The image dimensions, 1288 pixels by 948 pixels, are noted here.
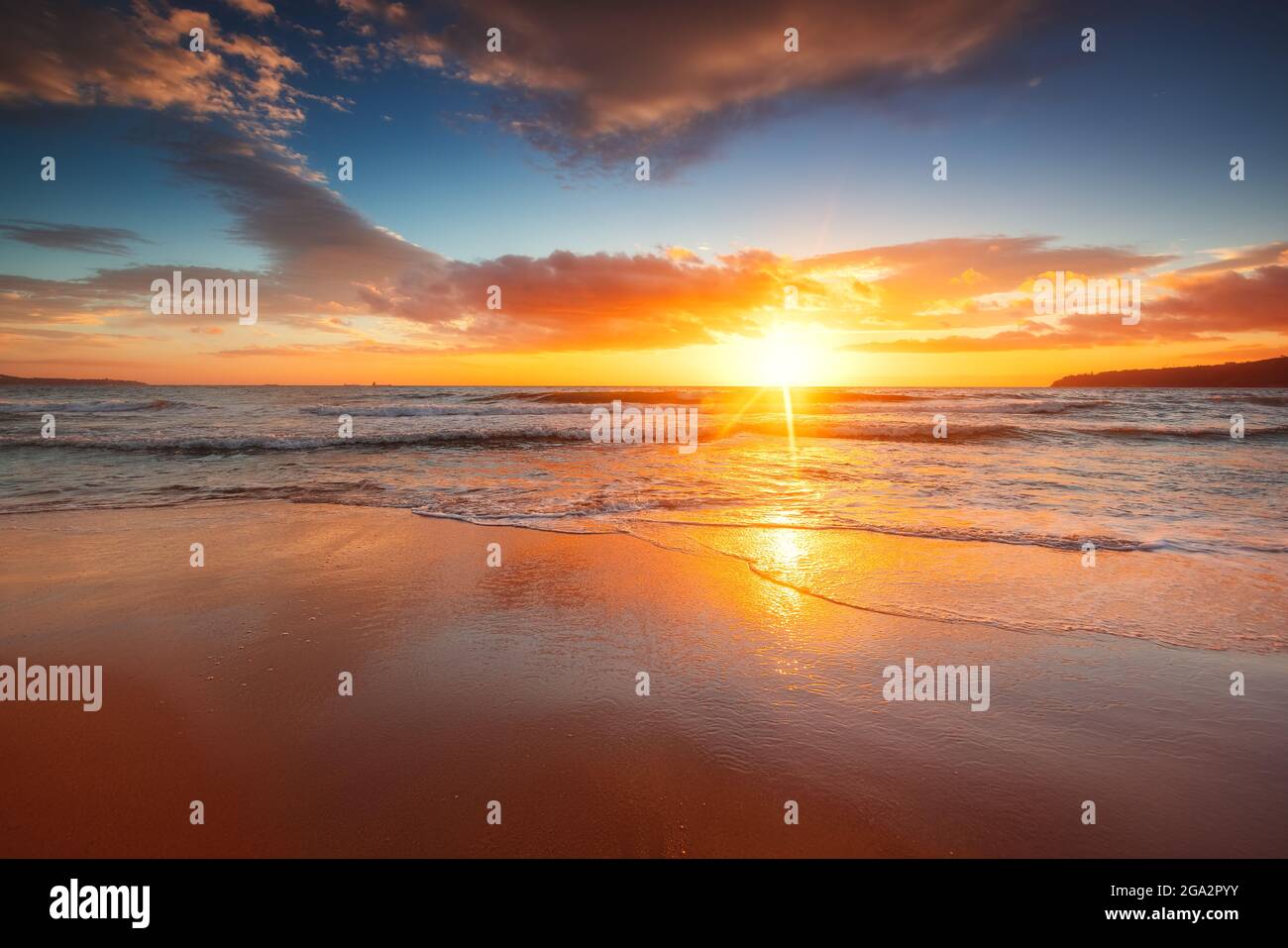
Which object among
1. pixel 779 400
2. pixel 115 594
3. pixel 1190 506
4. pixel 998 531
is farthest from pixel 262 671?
pixel 779 400

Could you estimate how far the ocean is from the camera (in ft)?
18.2

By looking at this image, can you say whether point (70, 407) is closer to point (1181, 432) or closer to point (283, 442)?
point (283, 442)

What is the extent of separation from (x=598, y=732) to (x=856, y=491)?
29.6 ft

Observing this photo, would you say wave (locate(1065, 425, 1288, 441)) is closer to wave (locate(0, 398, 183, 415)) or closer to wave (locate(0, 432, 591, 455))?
wave (locate(0, 432, 591, 455))

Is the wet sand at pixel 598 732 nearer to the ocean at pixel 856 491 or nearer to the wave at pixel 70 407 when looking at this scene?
the ocean at pixel 856 491

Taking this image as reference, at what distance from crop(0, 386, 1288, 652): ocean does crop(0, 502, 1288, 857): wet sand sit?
1.89 feet

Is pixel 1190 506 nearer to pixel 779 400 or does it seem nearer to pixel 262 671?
Answer: pixel 262 671

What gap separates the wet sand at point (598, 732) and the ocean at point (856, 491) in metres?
0.58

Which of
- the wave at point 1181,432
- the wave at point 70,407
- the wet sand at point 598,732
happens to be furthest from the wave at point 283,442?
the wave at point 1181,432

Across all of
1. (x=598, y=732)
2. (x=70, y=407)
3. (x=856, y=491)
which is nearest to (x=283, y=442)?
(x=856, y=491)

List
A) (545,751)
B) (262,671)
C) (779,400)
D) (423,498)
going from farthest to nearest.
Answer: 1. (779,400)
2. (423,498)
3. (262,671)
4. (545,751)

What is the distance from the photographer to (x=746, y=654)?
14.0 feet

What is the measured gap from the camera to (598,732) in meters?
3.33
